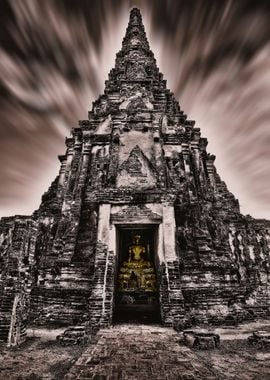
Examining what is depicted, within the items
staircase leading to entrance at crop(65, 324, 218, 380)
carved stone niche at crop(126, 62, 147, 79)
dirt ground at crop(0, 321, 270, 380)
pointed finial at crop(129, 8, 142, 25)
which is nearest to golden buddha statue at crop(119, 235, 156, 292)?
dirt ground at crop(0, 321, 270, 380)

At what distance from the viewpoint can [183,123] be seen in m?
15.1

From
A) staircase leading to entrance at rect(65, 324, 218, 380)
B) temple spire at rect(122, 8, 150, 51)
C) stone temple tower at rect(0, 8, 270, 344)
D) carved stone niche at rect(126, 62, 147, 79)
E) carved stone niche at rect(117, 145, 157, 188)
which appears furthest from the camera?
temple spire at rect(122, 8, 150, 51)

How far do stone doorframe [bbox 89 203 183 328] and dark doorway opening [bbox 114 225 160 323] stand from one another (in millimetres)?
497

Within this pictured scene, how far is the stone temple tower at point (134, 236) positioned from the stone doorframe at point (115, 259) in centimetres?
3

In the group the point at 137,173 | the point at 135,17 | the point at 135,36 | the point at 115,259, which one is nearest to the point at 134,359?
the point at 115,259

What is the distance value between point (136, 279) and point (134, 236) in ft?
6.99

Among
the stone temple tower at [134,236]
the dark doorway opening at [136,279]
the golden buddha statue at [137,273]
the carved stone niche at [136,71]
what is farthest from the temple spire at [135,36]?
the golden buddha statue at [137,273]

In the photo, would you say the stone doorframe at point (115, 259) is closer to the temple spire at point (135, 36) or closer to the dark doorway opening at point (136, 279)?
the dark doorway opening at point (136, 279)

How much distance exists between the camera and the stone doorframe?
7410 millimetres

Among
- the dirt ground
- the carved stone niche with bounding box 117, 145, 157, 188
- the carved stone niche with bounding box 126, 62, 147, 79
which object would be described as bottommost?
the dirt ground

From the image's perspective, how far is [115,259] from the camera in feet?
29.0

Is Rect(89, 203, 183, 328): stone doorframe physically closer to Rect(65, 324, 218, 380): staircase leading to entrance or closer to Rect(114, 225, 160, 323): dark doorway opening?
Rect(114, 225, 160, 323): dark doorway opening

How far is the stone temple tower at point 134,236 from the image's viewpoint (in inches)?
314

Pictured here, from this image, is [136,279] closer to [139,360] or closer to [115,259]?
[115,259]
